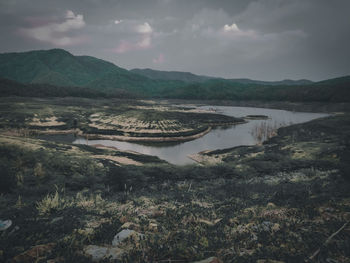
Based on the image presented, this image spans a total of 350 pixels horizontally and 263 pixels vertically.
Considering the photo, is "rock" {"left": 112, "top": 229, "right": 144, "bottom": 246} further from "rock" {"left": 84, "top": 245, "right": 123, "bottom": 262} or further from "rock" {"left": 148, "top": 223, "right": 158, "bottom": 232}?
"rock" {"left": 148, "top": 223, "right": 158, "bottom": 232}

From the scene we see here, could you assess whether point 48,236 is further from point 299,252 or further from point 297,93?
point 297,93

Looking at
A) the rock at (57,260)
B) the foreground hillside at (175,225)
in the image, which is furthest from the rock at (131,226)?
the rock at (57,260)

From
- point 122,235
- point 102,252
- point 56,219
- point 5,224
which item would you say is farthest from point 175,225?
point 5,224

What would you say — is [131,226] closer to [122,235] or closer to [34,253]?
[122,235]

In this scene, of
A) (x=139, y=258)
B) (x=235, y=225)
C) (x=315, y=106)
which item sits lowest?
(x=235, y=225)

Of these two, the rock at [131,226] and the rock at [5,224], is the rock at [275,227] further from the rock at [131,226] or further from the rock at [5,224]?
the rock at [5,224]

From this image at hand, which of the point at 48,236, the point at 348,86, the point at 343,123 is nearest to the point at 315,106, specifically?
the point at 348,86
